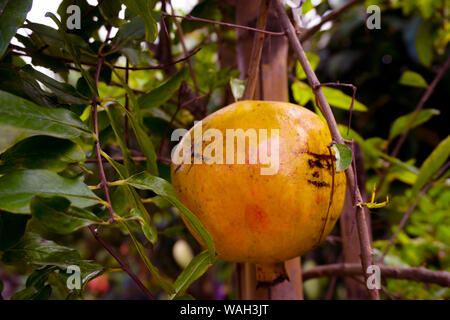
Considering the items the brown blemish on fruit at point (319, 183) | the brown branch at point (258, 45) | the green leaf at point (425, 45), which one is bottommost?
the brown blemish on fruit at point (319, 183)

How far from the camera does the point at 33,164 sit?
0.41m

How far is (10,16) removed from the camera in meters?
0.39

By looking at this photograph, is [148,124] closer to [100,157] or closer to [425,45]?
[100,157]

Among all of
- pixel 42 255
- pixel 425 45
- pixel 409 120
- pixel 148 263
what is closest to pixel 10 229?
pixel 42 255

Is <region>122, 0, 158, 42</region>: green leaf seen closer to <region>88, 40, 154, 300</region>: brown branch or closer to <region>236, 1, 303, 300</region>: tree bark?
<region>88, 40, 154, 300</region>: brown branch

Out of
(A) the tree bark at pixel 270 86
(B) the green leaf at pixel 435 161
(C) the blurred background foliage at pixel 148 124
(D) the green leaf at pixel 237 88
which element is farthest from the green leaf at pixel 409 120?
(D) the green leaf at pixel 237 88

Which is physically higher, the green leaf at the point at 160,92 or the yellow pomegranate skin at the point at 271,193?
the green leaf at the point at 160,92

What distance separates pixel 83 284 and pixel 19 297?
116 millimetres

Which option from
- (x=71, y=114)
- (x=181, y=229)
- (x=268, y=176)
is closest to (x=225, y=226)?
(x=268, y=176)

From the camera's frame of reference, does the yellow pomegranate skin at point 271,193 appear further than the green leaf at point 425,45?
No

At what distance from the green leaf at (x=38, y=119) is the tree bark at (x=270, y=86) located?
0.37 metres

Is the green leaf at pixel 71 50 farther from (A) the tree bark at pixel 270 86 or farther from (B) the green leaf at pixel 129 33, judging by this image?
(A) the tree bark at pixel 270 86

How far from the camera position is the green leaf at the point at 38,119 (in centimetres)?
37
